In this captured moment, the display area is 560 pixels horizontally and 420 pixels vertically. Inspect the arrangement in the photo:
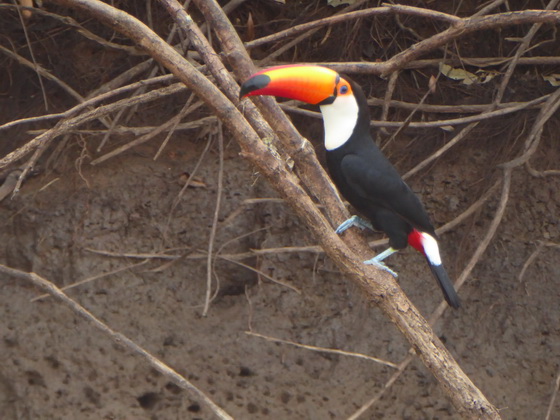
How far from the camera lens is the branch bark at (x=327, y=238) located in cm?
175

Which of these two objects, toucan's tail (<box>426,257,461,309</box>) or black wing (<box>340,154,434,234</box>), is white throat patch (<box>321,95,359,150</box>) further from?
toucan's tail (<box>426,257,461,309</box>)

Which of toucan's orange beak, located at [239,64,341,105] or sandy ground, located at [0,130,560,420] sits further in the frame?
sandy ground, located at [0,130,560,420]

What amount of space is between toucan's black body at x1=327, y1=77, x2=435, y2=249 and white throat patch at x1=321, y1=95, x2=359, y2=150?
15 mm

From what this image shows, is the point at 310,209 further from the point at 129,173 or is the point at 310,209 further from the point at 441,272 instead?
the point at 129,173

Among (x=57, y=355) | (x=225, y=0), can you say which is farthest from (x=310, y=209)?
(x=57, y=355)

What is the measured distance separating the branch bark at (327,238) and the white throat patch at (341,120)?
436mm

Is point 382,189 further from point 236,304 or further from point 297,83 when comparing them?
point 236,304

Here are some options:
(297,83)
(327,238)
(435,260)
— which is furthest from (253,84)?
(435,260)

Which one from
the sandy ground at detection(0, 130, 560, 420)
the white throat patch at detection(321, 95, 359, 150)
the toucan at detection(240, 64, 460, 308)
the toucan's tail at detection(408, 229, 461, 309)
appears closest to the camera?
the toucan's tail at detection(408, 229, 461, 309)

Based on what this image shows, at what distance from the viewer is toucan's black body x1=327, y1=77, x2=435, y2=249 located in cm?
228

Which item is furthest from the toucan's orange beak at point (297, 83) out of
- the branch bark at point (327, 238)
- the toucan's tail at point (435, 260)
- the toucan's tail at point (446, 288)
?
the toucan's tail at point (446, 288)

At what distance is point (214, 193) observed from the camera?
3188 mm

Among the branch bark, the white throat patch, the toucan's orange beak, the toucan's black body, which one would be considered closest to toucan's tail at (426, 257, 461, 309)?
the toucan's black body

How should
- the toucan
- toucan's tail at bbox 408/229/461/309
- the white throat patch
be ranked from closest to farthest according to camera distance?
toucan's tail at bbox 408/229/461/309 < the toucan < the white throat patch
